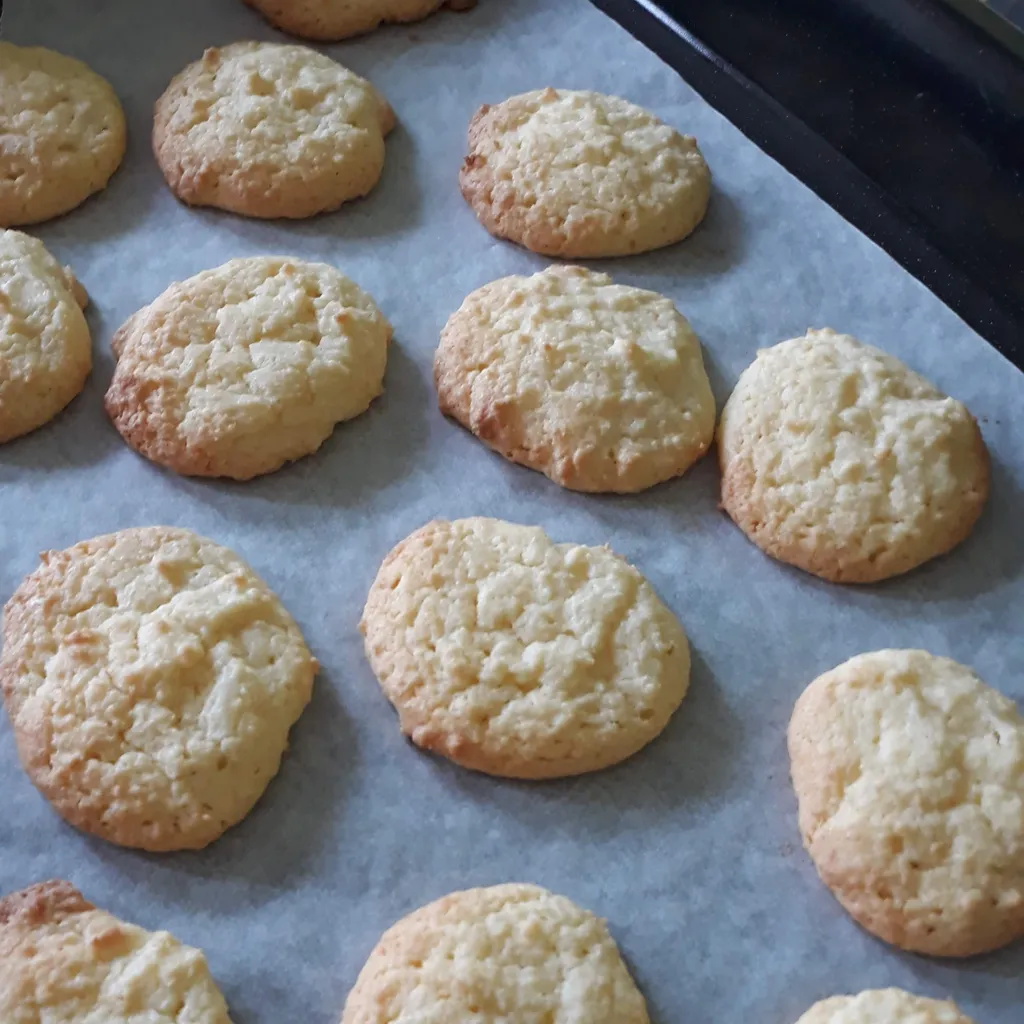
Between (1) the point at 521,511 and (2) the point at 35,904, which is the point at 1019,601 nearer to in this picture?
(1) the point at 521,511

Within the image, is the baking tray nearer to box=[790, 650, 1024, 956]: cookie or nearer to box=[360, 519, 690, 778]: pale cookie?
box=[790, 650, 1024, 956]: cookie

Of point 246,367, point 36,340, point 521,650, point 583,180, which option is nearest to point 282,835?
point 521,650

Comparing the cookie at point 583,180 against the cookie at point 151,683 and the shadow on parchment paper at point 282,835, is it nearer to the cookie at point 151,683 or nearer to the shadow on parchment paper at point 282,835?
the cookie at point 151,683

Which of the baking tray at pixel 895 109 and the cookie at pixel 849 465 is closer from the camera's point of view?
the cookie at pixel 849 465

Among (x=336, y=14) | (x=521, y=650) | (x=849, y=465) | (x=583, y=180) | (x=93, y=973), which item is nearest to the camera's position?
(x=93, y=973)

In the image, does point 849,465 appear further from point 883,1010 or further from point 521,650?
point 883,1010

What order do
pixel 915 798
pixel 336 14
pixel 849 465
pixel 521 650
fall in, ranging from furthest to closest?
1. pixel 336 14
2. pixel 849 465
3. pixel 521 650
4. pixel 915 798

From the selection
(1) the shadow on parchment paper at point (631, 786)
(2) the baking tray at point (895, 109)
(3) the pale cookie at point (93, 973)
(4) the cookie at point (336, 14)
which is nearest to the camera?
(3) the pale cookie at point (93, 973)

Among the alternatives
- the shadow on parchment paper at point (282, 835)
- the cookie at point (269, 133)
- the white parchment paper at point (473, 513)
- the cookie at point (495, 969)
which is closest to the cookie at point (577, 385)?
the white parchment paper at point (473, 513)
